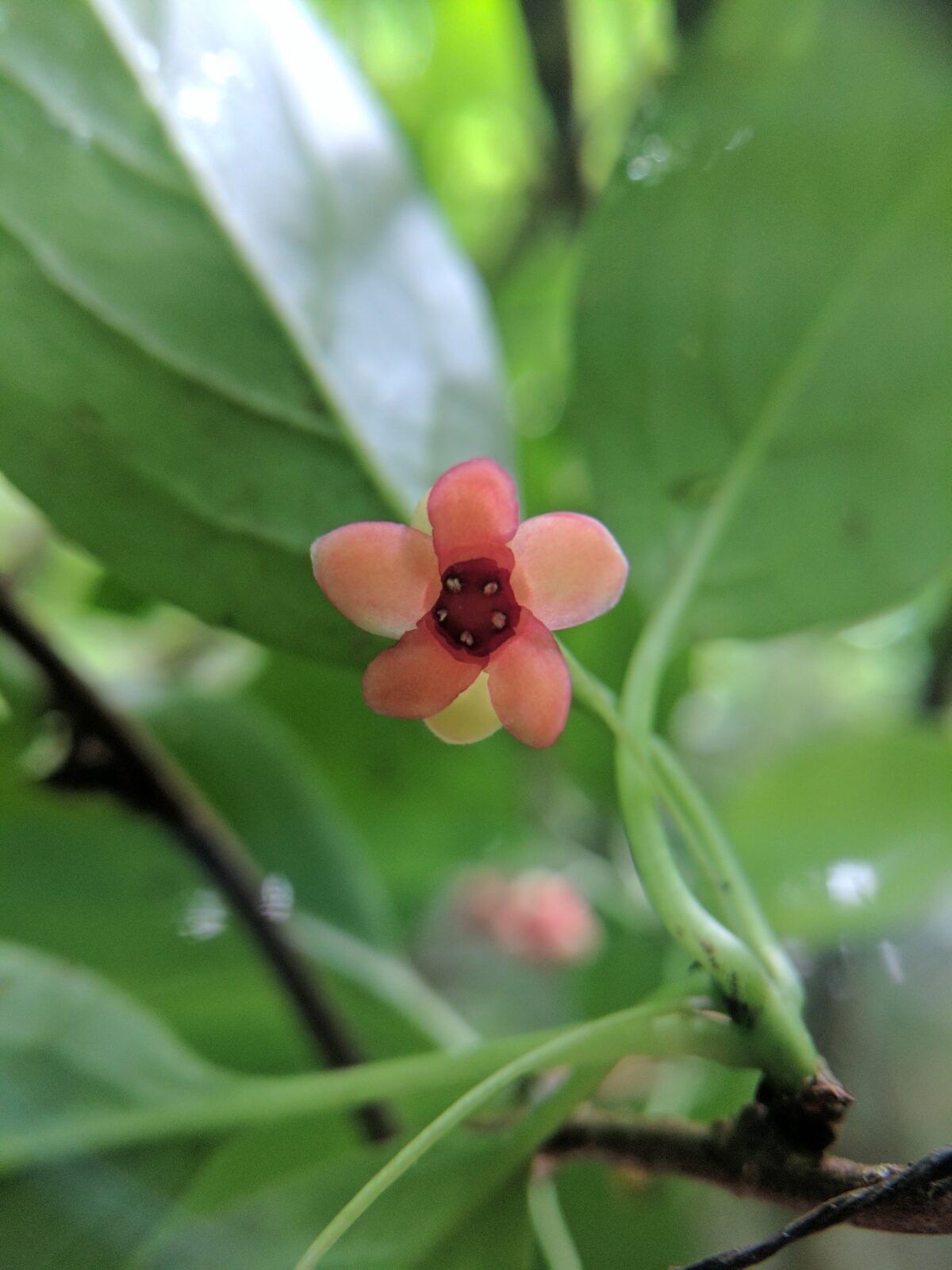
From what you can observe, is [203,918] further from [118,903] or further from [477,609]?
[477,609]

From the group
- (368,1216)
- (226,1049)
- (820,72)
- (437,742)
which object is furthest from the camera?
(437,742)

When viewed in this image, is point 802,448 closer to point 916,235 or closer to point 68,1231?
point 916,235

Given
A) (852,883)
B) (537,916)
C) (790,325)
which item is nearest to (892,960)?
(852,883)

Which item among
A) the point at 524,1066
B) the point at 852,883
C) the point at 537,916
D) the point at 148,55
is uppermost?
the point at 148,55

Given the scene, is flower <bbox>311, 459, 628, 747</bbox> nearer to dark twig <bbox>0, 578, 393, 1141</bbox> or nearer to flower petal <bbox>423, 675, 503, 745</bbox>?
flower petal <bbox>423, 675, 503, 745</bbox>

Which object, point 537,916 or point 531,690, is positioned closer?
point 531,690

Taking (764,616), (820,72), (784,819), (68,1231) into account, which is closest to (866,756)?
(784,819)
